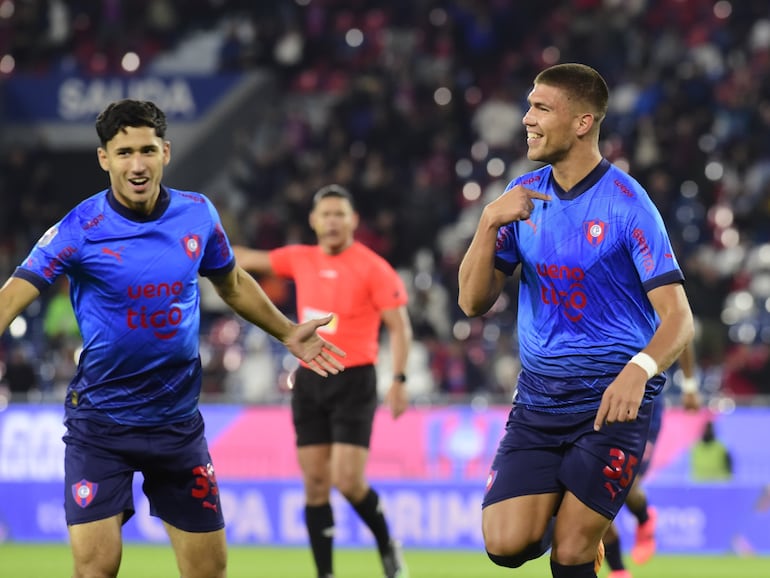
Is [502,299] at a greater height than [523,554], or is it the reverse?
[502,299]

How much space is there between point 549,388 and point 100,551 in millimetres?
2029

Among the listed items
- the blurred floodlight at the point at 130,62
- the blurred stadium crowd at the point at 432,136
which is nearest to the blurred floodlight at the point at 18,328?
the blurred stadium crowd at the point at 432,136

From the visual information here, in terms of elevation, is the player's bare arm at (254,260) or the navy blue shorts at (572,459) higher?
the player's bare arm at (254,260)

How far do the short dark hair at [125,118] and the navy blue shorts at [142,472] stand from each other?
1.27 m

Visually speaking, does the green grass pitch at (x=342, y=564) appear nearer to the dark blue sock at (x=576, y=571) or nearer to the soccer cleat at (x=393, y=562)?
the soccer cleat at (x=393, y=562)

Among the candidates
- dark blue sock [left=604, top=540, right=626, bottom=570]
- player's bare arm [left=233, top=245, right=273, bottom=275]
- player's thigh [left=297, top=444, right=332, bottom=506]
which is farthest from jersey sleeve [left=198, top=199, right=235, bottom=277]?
dark blue sock [left=604, top=540, right=626, bottom=570]

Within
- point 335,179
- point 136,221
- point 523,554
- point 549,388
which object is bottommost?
point 523,554

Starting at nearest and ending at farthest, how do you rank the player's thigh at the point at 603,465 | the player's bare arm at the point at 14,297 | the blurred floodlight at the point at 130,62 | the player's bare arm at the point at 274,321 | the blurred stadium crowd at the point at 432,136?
the player's bare arm at the point at 14,297, the player's thigh at the point at 603,465, the player's bare arm at the point at 274,321, the blurred stadium crowd at the point at 432,136, the blurred floodlight at the point at 130,62

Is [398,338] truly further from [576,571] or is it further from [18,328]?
[18,328]

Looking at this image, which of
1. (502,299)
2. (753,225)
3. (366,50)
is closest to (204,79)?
(366,50)

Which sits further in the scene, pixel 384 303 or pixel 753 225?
pixel 753 225

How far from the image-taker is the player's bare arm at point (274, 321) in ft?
21.3

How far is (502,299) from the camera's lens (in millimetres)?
17703

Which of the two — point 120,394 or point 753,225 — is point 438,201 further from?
point 120,394
